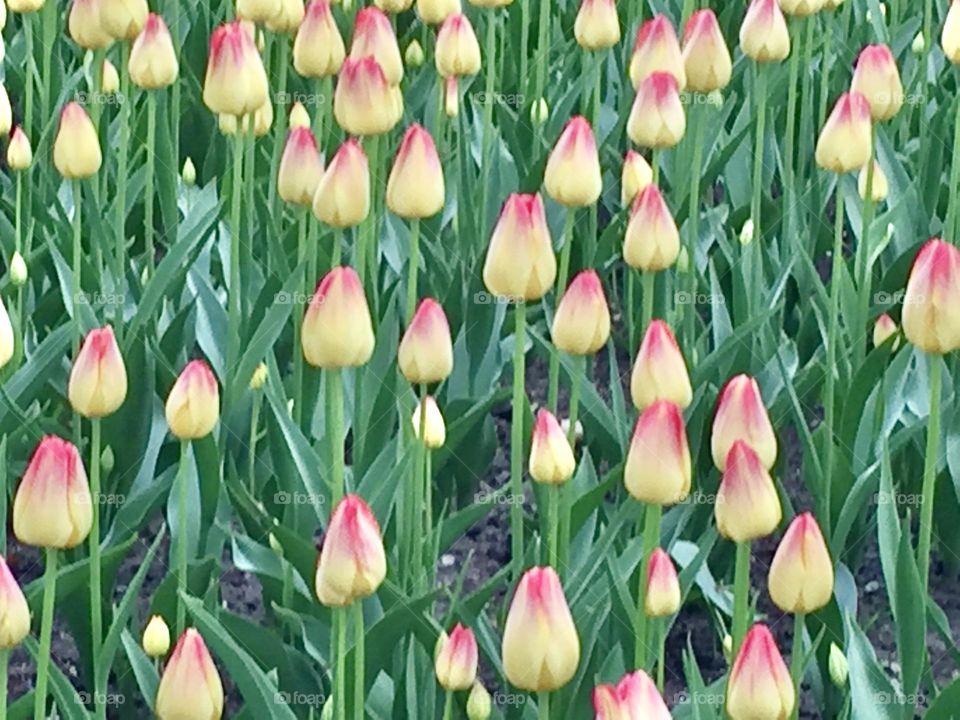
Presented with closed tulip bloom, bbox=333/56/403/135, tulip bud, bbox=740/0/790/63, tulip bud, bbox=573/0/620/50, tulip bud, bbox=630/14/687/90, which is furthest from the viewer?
tulip bud, bbox=573/0/620/50

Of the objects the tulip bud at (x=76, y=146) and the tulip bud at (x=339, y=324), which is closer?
the tulip bud at (x=339, y=324)

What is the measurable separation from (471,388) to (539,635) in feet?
4.39

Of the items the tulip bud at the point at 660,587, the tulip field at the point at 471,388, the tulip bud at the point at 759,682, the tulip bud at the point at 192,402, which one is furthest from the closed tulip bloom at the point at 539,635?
the tulip bud at the point at 192,402

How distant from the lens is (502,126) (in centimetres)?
348

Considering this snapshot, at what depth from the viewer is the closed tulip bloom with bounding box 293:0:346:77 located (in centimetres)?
254

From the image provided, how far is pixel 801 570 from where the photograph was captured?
1620 millimetres

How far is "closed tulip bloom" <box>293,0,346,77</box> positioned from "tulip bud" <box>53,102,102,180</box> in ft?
1.09

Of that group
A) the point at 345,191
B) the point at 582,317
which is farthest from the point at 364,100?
the point at 582,317

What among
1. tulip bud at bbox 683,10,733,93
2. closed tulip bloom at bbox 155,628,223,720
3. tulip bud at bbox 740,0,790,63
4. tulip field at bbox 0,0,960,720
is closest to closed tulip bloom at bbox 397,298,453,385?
tulip field at bbox 0,0,960,720

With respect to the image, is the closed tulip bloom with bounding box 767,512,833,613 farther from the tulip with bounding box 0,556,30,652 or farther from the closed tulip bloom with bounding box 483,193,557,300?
the tulip with bounding box 0,556,30,652

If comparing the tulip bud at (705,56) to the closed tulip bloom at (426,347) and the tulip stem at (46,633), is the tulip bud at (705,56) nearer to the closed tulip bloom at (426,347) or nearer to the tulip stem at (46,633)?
the closed tulip bloom at (426,347)

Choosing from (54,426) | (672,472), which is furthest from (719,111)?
(672,472)

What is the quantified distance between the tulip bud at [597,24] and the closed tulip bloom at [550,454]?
3.43 feet

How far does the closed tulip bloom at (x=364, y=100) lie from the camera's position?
2.30 metres
